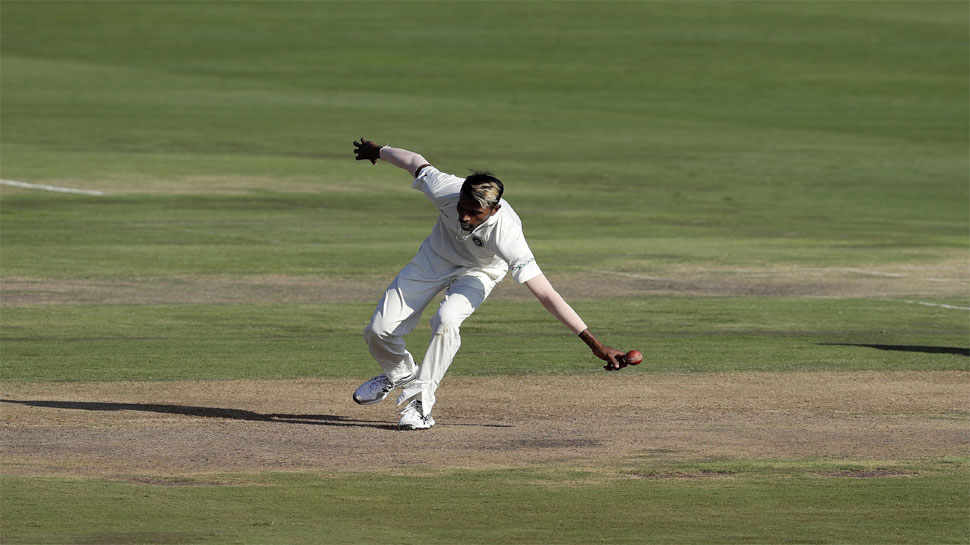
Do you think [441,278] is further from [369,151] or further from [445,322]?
[369,151]

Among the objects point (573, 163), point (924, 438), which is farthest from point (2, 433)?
point (573, 163)

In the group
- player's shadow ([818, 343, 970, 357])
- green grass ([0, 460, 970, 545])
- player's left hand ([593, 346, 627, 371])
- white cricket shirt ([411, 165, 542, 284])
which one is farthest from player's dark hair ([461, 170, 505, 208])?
player's shadow ([818, 343, 970, 357])

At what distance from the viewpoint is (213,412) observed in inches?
469

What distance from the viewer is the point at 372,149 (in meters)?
11.4

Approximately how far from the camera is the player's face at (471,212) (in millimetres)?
10406

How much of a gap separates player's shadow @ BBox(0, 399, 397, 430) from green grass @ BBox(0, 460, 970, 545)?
5.67 ft

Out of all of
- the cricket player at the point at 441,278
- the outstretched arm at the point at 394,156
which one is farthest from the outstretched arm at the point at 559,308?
the outstretched arm at the point at 394,156

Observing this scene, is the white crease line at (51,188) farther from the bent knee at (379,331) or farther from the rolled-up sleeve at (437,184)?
the rolled-up sleeve at (437,184)

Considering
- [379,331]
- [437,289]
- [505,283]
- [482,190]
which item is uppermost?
[482,190]

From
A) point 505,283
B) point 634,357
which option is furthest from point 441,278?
point 505,283

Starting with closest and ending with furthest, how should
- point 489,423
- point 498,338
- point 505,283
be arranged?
point 489,423 → point 498,338 → point 505,283

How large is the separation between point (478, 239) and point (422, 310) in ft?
2.39

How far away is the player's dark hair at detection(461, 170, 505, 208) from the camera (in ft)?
34.1

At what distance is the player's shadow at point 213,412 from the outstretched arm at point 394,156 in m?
1.79
